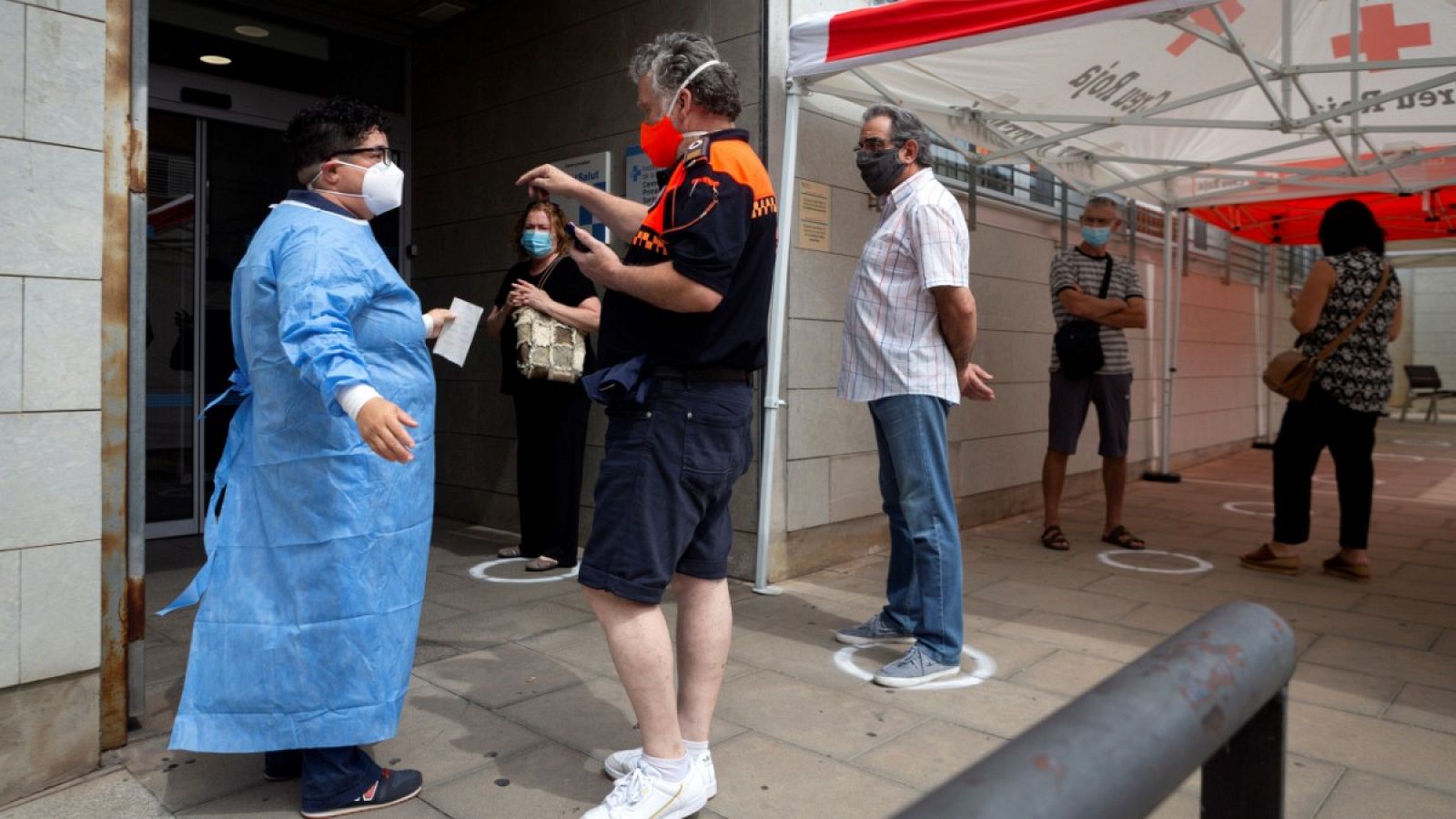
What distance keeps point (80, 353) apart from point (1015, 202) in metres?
5.52

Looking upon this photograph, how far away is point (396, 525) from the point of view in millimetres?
2340

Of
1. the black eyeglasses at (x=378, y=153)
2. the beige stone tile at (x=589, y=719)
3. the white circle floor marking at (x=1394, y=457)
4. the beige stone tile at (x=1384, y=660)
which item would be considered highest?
the black eyeglasses at (x=378, y=153)

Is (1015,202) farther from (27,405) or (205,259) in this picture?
(27,405)

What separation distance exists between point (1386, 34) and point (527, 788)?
16.7ft

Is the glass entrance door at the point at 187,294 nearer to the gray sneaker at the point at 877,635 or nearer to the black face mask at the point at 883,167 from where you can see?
the gray sneaker at the point at 877,635

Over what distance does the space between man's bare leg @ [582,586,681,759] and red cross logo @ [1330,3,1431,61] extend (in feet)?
15.5

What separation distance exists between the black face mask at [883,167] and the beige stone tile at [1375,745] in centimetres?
200

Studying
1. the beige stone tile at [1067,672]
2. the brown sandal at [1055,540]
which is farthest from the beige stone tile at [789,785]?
the brown sandal at [1055,540]

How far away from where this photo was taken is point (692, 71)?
7.74ft

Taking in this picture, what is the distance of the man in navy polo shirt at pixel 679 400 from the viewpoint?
7.26 feet

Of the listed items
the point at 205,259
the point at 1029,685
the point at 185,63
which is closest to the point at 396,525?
the point at 1029,685

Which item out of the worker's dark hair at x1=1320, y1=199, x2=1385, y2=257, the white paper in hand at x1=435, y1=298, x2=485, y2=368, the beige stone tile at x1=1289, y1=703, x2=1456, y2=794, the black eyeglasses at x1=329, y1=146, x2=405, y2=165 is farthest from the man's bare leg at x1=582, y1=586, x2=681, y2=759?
the worker's dark hair at x1=1320, y1=199, x2=1385, y2=257

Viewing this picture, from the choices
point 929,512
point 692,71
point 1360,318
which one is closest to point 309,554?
point 692,71

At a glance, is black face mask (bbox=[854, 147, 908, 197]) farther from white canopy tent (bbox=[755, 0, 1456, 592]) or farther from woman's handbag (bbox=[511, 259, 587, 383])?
woman's handbag (bbox=[511, 259, 587, 383])
